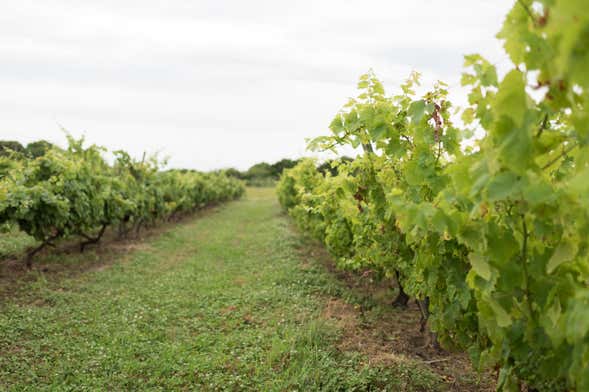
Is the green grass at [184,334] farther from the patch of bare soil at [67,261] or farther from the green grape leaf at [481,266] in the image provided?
the green grape leaf at [481,266]

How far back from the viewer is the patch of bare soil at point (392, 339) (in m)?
4.32

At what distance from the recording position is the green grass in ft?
13.6

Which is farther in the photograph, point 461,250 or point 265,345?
point 265,345

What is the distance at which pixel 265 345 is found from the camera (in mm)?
4965

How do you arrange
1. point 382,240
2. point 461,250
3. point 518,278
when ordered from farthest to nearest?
point 382,240
point 461,250
point 518,278

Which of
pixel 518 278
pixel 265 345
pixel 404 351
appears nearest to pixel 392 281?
pixel 404 351

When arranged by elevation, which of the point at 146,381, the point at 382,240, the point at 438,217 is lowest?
the point at 146,381

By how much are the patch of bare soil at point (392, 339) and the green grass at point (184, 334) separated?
0.21m

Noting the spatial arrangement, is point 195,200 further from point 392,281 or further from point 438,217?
point 438,217

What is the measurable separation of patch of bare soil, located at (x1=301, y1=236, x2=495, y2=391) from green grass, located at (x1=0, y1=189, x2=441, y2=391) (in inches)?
8.3

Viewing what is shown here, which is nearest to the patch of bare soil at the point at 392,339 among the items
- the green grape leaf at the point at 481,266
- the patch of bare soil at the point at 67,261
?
the green grape leaf at the point at 481,266

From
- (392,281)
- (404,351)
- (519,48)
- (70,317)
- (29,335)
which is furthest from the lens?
(392,281)

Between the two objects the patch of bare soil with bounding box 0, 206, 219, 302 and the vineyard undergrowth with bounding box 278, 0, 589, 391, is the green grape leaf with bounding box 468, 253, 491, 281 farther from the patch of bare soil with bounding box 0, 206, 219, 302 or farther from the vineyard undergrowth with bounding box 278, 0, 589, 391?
the patch of bare soil with bounding box 0, 206, 219, 302

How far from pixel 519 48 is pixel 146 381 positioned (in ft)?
13.7
